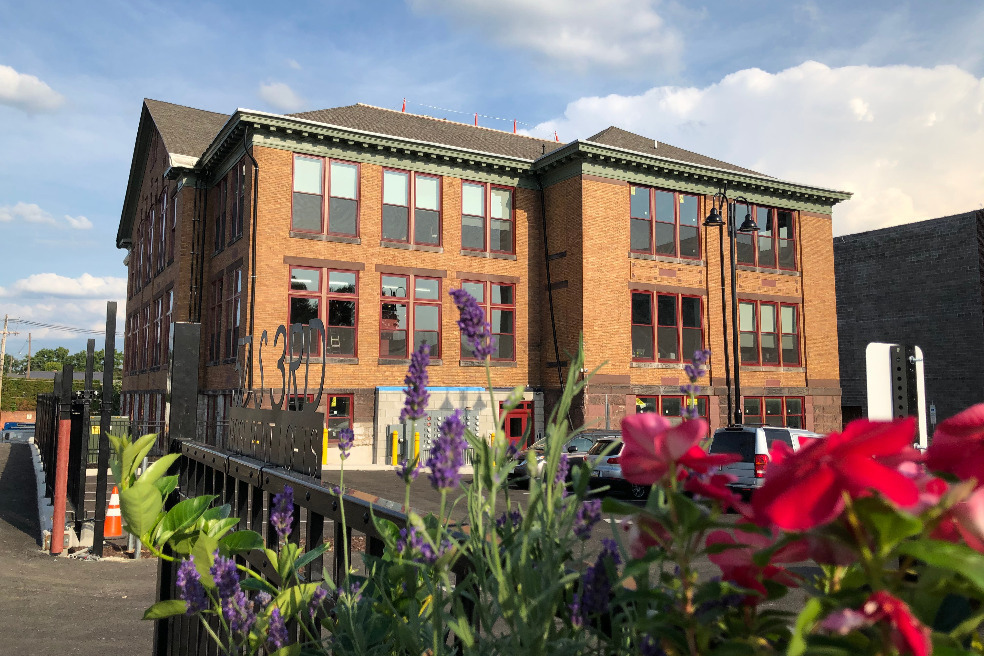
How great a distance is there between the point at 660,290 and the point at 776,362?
21.8 ft

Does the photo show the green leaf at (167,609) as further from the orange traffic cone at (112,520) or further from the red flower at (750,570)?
the orange traffic cone at (112,520)

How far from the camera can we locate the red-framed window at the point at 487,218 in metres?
27.6

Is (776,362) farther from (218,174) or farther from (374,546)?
(374,546)

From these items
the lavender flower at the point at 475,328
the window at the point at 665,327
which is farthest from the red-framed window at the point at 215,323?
the lavender flower at the point at 475,328

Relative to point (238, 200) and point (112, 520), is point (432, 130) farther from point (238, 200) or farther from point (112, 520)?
point (112, 520)

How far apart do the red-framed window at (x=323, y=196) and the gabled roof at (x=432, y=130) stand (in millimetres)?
1602

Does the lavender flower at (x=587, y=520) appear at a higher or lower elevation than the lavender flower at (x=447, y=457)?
lower

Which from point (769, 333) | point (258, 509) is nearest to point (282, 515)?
point (258, 509)

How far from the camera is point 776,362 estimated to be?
99.9 feet

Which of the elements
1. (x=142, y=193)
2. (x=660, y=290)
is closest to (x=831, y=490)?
(x=660, y=290)

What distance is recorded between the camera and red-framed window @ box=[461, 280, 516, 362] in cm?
2741

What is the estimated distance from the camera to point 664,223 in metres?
28.6

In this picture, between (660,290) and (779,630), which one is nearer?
(779,630)

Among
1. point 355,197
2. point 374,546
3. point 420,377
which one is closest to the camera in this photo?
point 420,377
